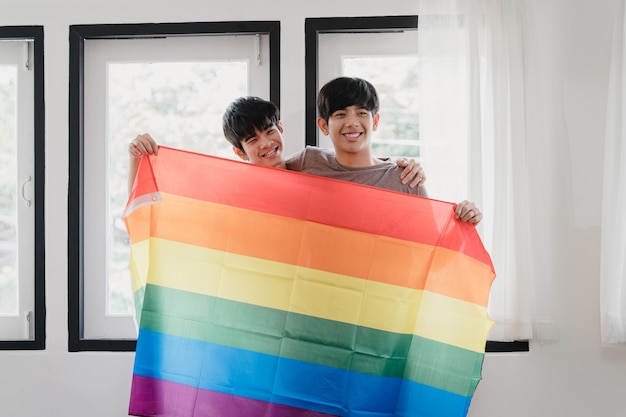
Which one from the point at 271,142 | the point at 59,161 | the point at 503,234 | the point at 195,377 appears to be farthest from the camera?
the point at 59,161

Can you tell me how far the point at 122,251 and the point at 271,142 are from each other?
106cm

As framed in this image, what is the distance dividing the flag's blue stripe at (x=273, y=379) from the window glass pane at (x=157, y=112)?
0.96 metres

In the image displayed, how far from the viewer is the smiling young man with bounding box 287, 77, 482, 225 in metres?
1.85

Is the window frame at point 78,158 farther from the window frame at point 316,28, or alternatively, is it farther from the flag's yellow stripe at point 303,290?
the flag's yellow stripe at point 303,290

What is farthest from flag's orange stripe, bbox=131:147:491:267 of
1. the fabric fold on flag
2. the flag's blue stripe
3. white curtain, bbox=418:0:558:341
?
white curtain, bbox=418:0:558:341

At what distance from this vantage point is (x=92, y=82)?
104 inches

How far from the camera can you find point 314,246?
178 cm

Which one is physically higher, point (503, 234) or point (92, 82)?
point (92, 82)

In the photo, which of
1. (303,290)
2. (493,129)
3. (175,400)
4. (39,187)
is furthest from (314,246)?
(39,187)

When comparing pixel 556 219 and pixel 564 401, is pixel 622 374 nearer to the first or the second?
pixel 564 401

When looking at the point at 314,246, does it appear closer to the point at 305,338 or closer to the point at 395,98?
the point at 305,338

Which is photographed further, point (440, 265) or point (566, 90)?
point (566, 90)

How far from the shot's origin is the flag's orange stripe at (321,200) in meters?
1.79

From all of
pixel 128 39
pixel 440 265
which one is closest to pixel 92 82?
pixel 128 39
